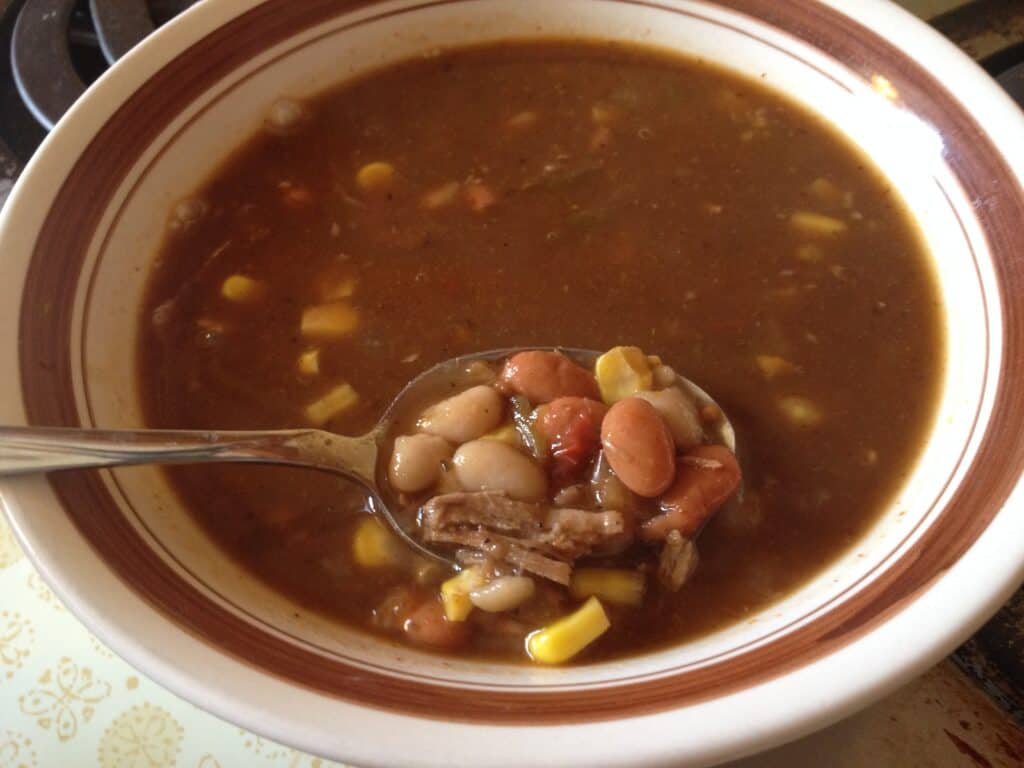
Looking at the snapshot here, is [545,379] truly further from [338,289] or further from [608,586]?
[338,289]

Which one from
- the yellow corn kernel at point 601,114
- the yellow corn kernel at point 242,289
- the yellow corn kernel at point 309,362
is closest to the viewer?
the yellow corn kernel at point 309,362

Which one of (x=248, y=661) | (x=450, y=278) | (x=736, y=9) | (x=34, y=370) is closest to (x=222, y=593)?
(x=248, y=661)

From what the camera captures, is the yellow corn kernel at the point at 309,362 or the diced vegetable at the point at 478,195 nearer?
the yellow corn kernel at the point at 309,362

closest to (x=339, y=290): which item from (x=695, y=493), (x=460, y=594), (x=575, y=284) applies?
(x=575, y=284)

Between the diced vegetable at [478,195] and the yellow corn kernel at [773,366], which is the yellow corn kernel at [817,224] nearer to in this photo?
the yellow corn kernel at [773,366]

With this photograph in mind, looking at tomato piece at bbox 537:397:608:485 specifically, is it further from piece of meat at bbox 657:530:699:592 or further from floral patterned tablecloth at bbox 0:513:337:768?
floral patterned tablecloth at bbox 0:513:337:768

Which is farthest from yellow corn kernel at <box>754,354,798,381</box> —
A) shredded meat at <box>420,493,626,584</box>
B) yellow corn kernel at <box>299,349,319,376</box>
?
yellow corn kernel at <box>299,349,319,376</box>

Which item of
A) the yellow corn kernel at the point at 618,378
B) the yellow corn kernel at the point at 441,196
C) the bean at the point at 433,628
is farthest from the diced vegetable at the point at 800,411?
the yellow corn kernel at the point at 441,196
